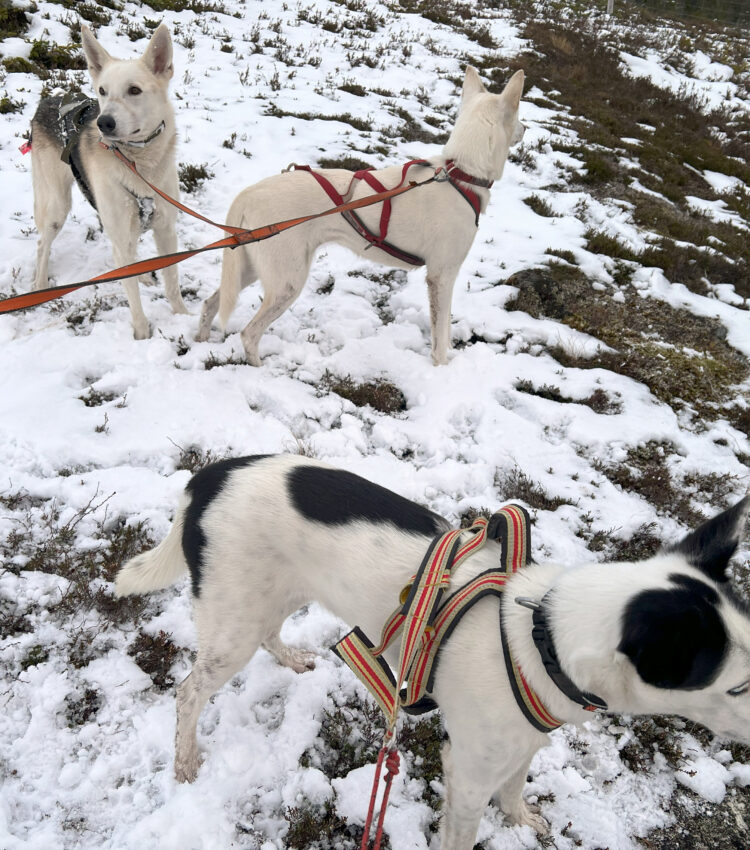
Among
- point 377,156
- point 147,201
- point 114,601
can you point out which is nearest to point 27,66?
point 377,156

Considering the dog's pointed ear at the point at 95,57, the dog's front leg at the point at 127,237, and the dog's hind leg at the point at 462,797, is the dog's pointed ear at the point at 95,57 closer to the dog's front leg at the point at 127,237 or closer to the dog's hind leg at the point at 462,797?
the dog's front leg at the point at 127,237

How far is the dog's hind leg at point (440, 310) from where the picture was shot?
466 cm

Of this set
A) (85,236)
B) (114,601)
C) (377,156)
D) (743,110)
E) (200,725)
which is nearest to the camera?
(200,725)

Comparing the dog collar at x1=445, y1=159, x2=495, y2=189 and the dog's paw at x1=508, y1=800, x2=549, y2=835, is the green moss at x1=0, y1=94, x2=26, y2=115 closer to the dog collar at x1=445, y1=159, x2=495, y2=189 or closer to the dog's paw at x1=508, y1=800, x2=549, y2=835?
the dog collar at x1=445, y1=159, x2=495, y2=189

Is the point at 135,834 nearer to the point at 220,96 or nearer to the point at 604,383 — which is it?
the point at 604,383

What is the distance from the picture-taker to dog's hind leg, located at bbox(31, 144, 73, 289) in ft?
15.5

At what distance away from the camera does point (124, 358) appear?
4.41 meters

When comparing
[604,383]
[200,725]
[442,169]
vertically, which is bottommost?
[200,725]

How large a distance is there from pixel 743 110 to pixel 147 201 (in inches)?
640

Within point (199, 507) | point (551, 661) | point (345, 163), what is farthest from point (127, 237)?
point (551, 661)

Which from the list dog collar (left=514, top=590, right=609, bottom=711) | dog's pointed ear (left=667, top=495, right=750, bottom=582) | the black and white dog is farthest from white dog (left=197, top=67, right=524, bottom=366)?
dog collar (left=514, top=590, right=609, bottom=711)

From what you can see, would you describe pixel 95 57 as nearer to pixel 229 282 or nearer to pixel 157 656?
pixel 229 282

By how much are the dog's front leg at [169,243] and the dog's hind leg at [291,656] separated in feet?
11.4

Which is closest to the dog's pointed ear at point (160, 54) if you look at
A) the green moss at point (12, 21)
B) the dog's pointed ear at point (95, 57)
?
the dog's pointed ear at point (95, 57)
